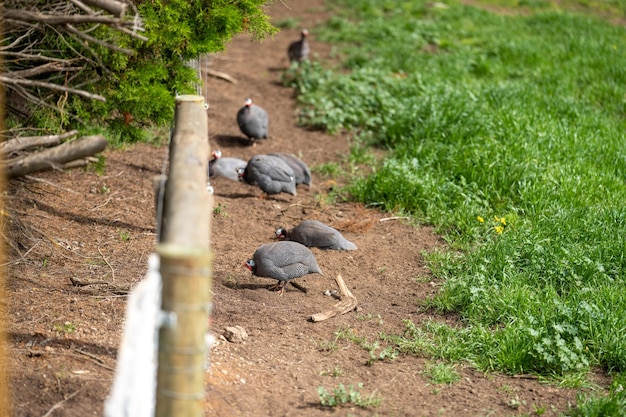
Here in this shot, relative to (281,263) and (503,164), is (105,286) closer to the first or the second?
(281,263)

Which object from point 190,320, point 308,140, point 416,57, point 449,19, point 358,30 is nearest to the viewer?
point 190,320

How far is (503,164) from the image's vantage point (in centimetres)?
701

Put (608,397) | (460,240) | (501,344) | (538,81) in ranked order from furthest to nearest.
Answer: (538,81), (460,240), (501,344), (608,397)

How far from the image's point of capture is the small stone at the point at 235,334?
4.50 meters

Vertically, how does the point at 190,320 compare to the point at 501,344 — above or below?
above

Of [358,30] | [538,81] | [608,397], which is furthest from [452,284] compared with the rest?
[358,30]

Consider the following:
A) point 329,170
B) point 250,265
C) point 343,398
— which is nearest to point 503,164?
point 329,170

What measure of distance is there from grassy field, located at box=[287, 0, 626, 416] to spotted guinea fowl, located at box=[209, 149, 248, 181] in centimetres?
98

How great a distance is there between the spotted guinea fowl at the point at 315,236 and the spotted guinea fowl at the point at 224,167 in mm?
1442

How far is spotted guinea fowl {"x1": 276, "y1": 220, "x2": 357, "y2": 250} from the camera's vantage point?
5855 mm

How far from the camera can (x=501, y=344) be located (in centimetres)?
450

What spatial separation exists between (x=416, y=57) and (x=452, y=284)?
20.1 ft

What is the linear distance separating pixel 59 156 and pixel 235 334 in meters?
1.70

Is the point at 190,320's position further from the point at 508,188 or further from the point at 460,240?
the point at 508,188
